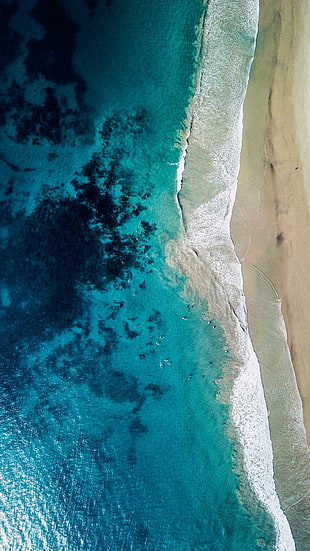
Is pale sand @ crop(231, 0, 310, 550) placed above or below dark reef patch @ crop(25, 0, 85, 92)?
below

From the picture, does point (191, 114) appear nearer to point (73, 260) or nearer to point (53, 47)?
point (53, 47)

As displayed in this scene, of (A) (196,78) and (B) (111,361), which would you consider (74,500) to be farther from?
(A) (196,78)

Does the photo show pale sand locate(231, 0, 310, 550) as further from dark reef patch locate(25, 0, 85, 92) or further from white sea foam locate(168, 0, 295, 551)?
dark reef patch locate(25, 0, 85, 92)

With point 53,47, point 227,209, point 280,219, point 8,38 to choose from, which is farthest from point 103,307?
point 8,38

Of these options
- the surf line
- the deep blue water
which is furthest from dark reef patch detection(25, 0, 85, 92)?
the surf line

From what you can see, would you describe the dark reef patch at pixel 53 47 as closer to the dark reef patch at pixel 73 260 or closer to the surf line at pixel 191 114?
the dark reef patch at pixel 73 260

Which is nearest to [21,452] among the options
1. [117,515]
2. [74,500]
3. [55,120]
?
[74,500]
